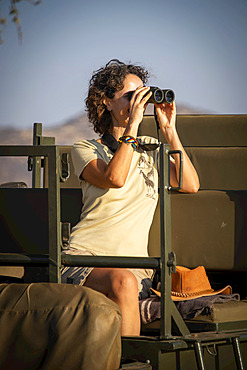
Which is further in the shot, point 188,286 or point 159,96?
point 159,96

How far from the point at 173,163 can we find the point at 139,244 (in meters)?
0.47

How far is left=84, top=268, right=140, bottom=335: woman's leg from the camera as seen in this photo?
245 centimetres

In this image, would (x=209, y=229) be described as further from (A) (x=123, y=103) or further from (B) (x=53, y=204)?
(B) (x=53, y=204)

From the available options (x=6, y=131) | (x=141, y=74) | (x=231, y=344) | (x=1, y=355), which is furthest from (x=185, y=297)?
(x=6, y=131)

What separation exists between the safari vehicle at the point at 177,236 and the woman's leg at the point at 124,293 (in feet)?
0.25

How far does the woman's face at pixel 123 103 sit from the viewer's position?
9.94ft

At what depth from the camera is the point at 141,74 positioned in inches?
125

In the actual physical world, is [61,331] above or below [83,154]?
below

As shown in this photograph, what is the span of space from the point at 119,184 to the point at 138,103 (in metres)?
0.37

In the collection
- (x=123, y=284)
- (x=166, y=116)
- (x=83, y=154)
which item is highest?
(x=166, y=116)

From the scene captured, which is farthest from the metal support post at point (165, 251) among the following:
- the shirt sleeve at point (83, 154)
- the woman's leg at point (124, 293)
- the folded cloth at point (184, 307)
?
the shirt sleeve at point (83, 154)

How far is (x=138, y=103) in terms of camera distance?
284cm

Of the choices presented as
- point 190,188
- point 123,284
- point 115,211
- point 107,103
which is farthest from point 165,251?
point 107,103

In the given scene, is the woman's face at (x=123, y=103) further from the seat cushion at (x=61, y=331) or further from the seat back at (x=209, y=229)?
the seat cushion at (x=61, y=331)
